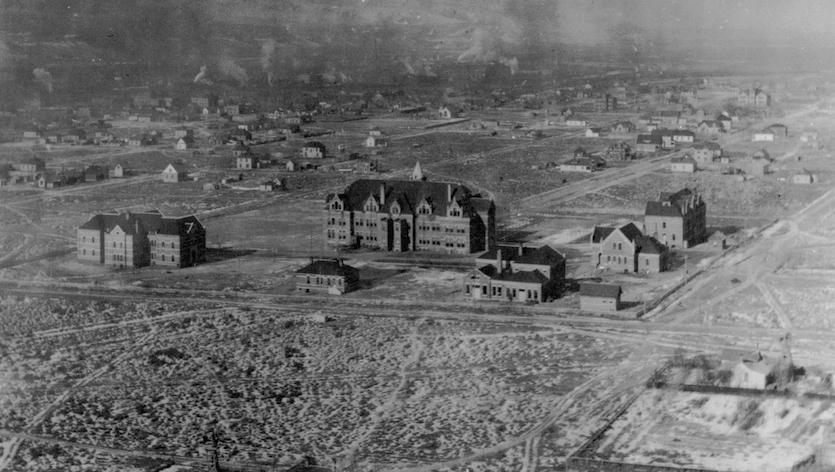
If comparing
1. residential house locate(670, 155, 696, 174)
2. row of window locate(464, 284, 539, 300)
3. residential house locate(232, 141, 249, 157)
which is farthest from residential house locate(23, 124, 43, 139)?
row of window locate(464, 284, 539, 300)

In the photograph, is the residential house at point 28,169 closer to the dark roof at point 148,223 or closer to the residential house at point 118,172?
the residential house at point 118,172

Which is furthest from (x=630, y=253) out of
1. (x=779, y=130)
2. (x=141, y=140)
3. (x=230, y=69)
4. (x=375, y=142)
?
(x=230, y=69)

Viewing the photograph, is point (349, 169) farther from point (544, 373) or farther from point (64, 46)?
point (544, 373)

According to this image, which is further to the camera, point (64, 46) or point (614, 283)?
point (64, 46)

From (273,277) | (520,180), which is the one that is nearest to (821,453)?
(273,277)

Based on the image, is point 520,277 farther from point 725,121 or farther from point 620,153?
point 725,121

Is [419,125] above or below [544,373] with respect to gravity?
above
